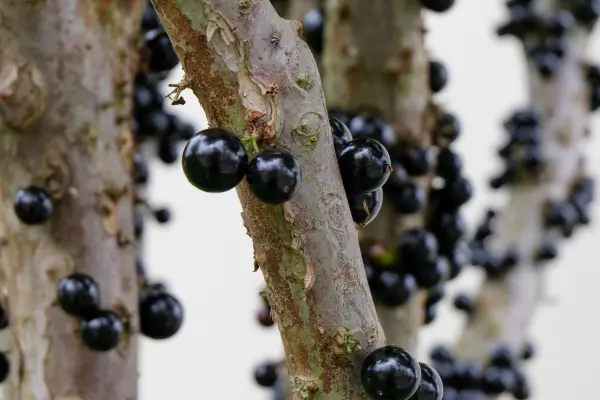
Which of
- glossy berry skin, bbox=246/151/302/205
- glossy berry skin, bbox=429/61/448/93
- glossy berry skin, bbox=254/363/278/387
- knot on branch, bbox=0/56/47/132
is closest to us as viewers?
glossy berry skin, bbox=246/151/302/205

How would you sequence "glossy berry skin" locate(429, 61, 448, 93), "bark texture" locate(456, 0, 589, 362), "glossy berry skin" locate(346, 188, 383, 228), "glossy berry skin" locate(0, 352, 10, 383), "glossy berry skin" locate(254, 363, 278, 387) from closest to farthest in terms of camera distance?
1. "glossy berry skin" locate(346, 188, 383, 228)
2. "glossy berry skin" locate(0, 352, 10, 383)
3. "glossy berry skin" locate(429, 61, 448, 93)
4. "glossy berry skin" locate(254, 363, 278, 387)
5. "bark texture" locate(456, 0, 589, 362)

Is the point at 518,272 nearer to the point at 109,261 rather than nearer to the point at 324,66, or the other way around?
the point at 324,66

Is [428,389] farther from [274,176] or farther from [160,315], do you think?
[160,315]

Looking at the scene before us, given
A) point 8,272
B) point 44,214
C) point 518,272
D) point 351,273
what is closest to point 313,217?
point 351,273

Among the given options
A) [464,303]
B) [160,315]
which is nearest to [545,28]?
[464,303]

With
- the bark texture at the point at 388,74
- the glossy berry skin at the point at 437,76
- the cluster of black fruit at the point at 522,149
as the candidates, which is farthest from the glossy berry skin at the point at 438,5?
the cluster of black fruit at the point at 522,149

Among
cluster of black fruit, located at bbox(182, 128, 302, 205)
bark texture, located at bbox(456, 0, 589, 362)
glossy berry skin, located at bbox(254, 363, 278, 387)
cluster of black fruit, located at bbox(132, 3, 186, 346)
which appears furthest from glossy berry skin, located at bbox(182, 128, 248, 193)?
bark texture, located at bbox(456, 0, 589, 362)

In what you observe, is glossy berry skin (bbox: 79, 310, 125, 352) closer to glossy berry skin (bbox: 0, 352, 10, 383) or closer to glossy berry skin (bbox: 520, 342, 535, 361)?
glossy berry skin (bbox: 0, 352, 10, 383)

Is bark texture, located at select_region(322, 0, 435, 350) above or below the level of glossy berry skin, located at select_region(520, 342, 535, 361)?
above
